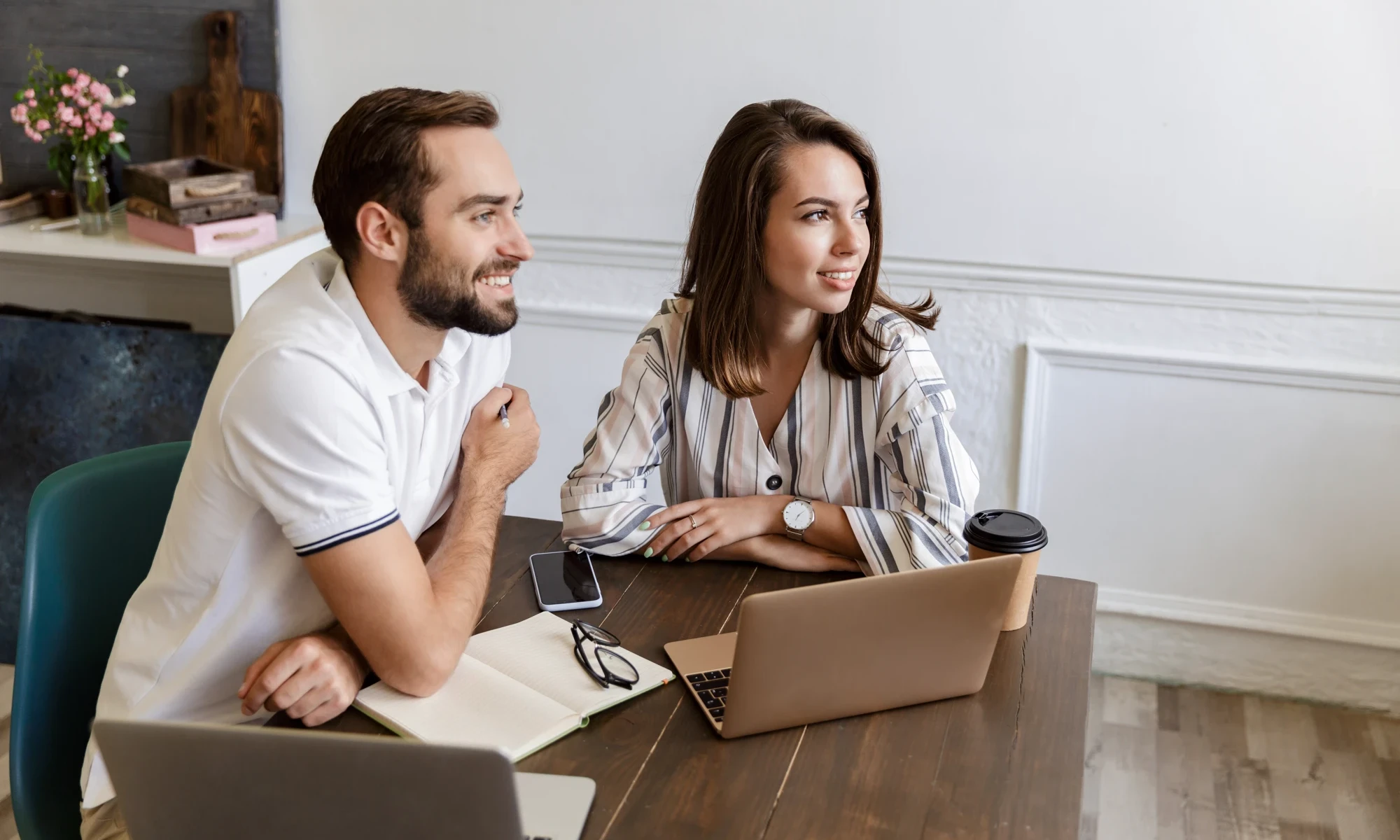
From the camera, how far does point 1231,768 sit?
97.3 inches

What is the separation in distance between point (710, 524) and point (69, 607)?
2.69 ft

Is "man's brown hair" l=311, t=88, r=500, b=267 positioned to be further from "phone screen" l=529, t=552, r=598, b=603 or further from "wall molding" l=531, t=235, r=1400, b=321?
"wall molding" l=531, t=235, r=1400, b=321

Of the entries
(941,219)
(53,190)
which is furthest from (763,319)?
(53,190)

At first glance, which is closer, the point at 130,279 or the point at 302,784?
the point at 302,784

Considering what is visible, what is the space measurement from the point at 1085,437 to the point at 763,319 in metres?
1.16

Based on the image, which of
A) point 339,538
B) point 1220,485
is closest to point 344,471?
point 339,538

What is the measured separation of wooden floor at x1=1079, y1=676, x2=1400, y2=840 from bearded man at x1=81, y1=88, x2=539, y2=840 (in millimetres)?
1370

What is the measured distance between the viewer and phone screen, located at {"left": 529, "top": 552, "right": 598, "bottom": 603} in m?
1.53

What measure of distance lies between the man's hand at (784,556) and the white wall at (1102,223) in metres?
1.17

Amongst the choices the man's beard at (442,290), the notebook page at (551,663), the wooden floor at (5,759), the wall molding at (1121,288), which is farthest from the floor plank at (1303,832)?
the wooden floor at (5,759)

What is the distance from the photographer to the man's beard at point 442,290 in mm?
1455

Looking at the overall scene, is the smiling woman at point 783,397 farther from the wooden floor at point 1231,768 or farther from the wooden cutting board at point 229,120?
the wooden cutting board at point 229,120

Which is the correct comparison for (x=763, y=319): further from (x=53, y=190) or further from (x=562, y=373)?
(x=53, y=190)

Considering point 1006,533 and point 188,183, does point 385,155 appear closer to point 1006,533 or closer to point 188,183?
point 1006,533
